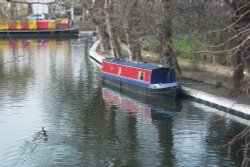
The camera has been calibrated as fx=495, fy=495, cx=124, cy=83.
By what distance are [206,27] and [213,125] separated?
6.43 m

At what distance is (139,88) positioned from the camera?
78.4 feet

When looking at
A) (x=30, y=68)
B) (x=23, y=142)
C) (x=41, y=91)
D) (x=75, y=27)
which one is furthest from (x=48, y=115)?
(x=75, y=27)

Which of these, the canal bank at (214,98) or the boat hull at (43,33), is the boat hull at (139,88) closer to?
the canal bank at (214,98)

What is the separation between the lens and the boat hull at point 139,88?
73.4 ft

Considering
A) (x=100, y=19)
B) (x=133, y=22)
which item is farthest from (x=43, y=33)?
(x=133, y=22)

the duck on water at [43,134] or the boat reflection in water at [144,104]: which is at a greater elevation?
the duck on water at [43,134]

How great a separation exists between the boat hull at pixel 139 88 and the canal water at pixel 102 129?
1.51ft

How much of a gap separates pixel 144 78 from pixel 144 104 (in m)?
2.18

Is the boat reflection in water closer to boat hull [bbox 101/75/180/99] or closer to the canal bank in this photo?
boat hull [bbox 101/75/180/99]

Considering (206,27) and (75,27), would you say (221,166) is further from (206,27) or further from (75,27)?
(75,27)

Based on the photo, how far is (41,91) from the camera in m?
24.9

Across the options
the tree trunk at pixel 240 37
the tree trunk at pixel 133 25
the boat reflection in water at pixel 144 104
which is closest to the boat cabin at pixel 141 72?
the boat reflection in water at pixel 144 104

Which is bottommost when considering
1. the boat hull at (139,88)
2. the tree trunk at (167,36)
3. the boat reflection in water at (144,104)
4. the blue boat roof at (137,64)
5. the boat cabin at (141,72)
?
the boat reflection in water at (144,104)

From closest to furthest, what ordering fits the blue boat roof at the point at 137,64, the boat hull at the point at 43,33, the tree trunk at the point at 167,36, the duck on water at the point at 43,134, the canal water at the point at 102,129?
the canal water at the point at 102,129 → the duck on water at the point at 43,134 → the tree trunk at the point at 167,36 → the blue boat roof at the point at 137,64 → the boat hull at the point at 43,33
